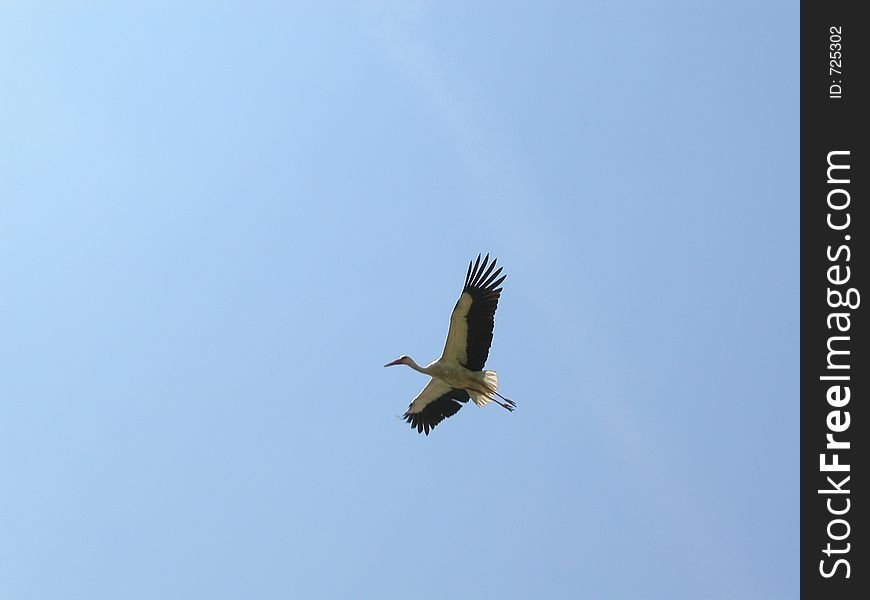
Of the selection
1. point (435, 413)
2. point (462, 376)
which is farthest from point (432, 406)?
point (462, 376)

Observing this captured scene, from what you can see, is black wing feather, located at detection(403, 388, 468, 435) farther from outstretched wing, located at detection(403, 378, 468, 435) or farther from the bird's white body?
the bird's white body

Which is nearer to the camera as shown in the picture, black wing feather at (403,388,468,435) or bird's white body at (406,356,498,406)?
bird's white body at (406,356,498,406)

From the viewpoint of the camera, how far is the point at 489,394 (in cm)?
1817

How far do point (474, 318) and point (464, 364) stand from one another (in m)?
0.87

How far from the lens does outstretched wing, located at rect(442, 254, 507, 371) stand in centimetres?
1719

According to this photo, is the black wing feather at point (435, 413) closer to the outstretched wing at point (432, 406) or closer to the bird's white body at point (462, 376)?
the outstretched wing at point (432, 406)

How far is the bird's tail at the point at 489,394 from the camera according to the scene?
1797 centimetres
